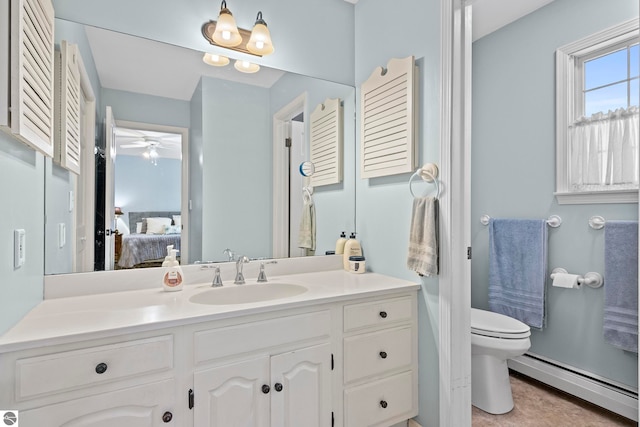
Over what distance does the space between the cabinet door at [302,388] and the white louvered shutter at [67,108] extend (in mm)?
1166

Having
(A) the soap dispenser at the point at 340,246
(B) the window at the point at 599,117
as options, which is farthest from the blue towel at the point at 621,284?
(A) the soap dispenser at the point at 340,246

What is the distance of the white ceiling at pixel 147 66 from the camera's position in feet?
5.17

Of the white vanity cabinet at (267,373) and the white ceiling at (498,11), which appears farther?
the white ceiling at (498,11)

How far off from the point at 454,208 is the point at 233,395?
1.20 metres

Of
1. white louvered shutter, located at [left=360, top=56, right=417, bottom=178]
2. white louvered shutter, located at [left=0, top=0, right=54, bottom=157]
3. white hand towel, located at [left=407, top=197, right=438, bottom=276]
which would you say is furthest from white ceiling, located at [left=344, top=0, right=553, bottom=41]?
white louvered shutter, located at [left=0, top=0, right=54, bottom=157]

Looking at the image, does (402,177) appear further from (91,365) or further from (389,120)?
(91,365)

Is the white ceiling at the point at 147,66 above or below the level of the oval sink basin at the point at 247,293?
above

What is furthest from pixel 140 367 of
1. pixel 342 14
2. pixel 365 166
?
pixel 342 14

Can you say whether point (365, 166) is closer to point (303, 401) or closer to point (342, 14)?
point (342, 14)

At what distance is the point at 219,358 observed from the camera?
125 cm

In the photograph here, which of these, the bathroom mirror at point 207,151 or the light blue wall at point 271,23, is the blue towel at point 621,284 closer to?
the bathroom mirror at point 207,151

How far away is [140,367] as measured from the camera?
112 cm

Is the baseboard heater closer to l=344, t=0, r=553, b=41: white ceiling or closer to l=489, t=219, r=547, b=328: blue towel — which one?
l=489, t=219, r=547, b=328: blue towel

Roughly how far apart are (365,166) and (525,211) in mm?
1302
